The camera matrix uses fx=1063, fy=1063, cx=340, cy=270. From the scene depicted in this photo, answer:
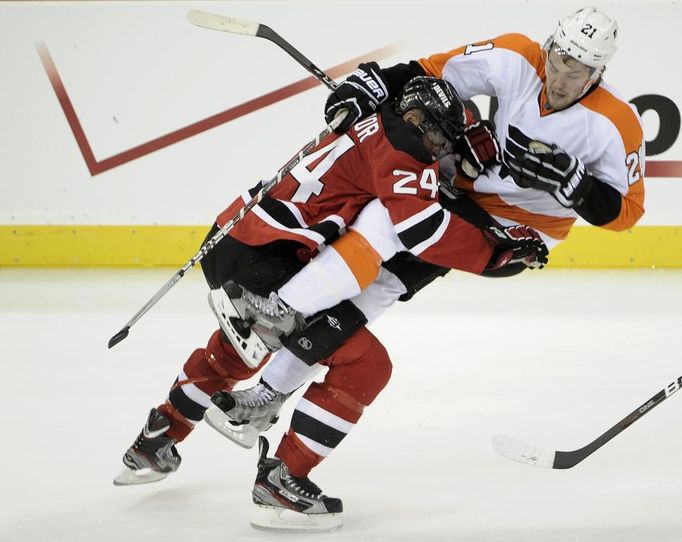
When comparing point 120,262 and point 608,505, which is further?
point 120,262

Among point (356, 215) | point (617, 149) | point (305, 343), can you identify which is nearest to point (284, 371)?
point (305, 343)

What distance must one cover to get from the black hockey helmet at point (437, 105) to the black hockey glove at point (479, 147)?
7 centimetres

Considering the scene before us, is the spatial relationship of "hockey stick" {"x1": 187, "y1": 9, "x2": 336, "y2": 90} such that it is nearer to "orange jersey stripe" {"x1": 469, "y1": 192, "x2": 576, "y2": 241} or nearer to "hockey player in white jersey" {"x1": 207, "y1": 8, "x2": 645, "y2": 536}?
"hockey player in white jersey" {"x1": 207, "y1": 8, "x2": 645, "y2": 536}

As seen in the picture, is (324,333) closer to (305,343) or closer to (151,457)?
(305,343)

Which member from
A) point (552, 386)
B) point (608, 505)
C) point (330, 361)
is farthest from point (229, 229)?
point (552, 386)

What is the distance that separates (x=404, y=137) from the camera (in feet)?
8.41

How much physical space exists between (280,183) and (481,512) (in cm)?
98

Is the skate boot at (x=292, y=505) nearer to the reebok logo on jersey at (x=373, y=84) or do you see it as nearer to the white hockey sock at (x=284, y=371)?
the white hockey sock at (x=284, y=371)

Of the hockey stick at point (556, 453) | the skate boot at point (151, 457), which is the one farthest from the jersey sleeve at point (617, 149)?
the skate boot at point (151, 457)

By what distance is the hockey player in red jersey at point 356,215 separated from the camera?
8.21 ft

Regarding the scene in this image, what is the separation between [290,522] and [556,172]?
3.46ft

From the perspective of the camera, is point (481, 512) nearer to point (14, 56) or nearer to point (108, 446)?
point (108, 446)

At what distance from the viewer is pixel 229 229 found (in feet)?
9.02

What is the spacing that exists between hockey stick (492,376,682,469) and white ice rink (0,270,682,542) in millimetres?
120
